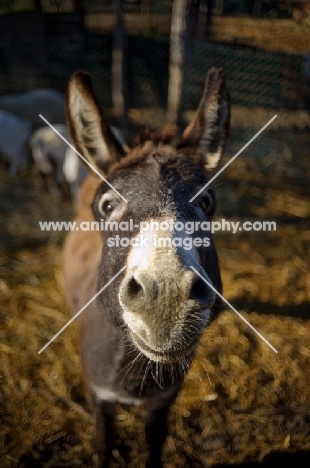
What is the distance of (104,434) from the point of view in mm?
2250

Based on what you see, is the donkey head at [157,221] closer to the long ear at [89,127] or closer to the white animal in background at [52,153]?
the long ear at [89,127]

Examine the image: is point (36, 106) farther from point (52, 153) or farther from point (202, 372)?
point (202, 372)

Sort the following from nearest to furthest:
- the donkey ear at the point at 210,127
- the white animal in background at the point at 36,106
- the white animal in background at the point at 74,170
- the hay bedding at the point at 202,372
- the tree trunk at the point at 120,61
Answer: the donkey ear at the point at 210,127 < the hay bedding at the point at 202,372 < the white animal in background at the point at 74,170 < the tree trunk at the point at 120,61 < the white animal in background at the point at 36,106

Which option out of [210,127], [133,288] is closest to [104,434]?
[133,288]

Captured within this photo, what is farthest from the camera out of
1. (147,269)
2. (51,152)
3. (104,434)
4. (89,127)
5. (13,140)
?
(13,140)

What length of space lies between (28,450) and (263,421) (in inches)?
66.5

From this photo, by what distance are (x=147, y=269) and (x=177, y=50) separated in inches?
218

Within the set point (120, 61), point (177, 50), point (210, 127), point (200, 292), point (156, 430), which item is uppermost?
point (210, 127)

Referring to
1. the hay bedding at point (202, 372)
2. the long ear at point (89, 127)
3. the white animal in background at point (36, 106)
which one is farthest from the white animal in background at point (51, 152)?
the long ear at point (89, 127)

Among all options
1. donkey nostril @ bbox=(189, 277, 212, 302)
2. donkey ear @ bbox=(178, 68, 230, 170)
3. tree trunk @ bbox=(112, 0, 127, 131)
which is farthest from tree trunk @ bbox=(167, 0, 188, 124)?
donkey nostril @ bbox=(189, 277, 212, 302)

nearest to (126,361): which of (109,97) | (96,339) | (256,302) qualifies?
(96,339)

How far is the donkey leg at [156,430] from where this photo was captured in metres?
2.18

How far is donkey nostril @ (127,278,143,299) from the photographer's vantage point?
1229 mm

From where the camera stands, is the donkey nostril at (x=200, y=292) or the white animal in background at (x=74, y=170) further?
the white animal in background at (x=74, y=170)
